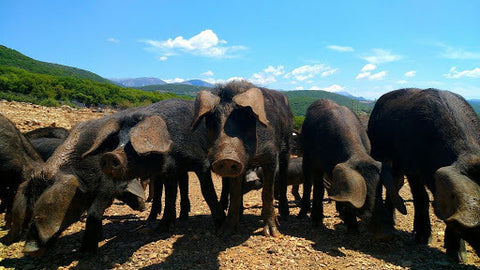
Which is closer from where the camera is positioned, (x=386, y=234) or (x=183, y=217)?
(x=386, y=234)

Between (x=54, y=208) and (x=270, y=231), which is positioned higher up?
(x=54, y=208)

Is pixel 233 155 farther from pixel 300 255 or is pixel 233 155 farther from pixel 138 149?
pixel 300 255

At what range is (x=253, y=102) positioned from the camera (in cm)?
516

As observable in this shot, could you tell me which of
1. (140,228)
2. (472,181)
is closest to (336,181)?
(472,181)

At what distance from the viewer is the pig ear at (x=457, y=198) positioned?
378 centimetres

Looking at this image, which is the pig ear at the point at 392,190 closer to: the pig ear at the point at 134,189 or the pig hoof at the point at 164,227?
the pig hoof at the point at 164,227

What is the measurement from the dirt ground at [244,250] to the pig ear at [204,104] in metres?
1.89

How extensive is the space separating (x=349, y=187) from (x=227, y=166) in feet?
5.69

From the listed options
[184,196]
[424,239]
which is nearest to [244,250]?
[184,196]

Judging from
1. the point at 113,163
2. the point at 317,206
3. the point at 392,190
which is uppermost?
the point at 113,163

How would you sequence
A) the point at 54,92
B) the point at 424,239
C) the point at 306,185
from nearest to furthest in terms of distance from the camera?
the point at 424,239, the point at 306,185, the point at 54,92

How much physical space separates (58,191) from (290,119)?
502cm

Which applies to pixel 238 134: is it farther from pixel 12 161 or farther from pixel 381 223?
pixel 12 161

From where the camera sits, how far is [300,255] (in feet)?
16.0
